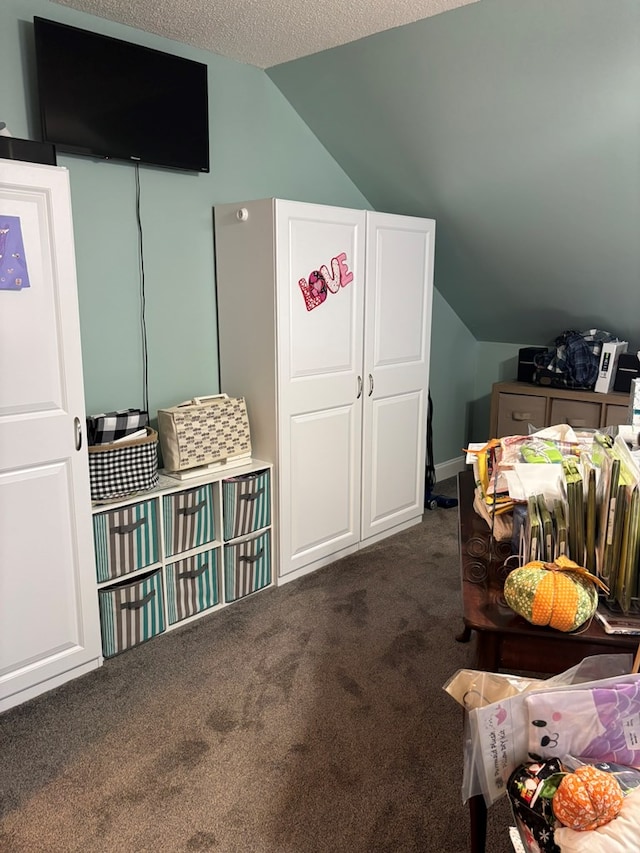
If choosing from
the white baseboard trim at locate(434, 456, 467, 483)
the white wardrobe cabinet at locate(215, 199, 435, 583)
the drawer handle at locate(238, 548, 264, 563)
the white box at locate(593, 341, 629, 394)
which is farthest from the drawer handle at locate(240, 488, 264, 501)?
the white box at locate(593, 341, 629, 394)

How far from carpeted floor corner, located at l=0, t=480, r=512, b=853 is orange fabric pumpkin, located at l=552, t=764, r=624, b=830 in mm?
787

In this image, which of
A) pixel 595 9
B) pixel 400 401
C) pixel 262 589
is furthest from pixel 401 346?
pixel 595 9

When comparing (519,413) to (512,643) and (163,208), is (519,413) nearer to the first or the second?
(163,208)

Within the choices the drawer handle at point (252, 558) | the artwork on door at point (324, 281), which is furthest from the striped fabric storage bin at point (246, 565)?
the artwork on door at point (324, 281)

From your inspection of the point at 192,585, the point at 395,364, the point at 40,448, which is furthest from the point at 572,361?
the point at 40,448

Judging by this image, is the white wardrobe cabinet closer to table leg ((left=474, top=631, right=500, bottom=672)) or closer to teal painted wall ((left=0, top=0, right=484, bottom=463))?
teal painted wall ((left=0, top=0, right=484, bottom=463))

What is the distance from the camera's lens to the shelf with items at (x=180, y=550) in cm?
263

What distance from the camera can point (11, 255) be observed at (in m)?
2.12

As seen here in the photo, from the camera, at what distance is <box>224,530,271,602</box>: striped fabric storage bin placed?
10.1ft

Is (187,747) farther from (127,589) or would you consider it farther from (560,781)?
(560,781)

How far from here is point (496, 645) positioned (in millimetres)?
Result: 1492

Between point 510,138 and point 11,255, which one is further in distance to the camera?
point 510,138

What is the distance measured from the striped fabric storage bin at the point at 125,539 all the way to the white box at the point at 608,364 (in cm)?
276

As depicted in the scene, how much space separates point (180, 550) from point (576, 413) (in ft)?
8.55
